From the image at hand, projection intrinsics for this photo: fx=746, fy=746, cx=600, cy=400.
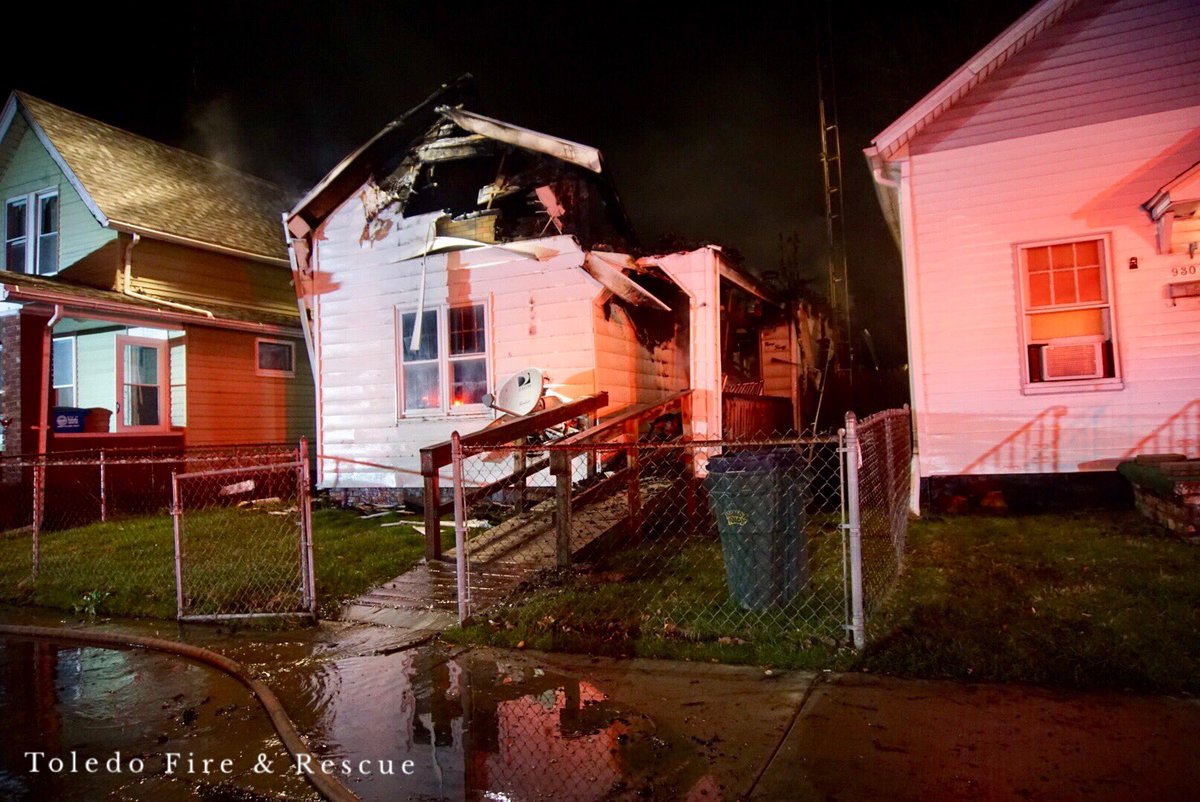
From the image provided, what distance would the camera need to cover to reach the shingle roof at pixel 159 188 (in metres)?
15.6

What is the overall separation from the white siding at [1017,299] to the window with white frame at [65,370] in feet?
52.9

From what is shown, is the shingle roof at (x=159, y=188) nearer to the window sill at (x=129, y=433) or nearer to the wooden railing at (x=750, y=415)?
the window sill at (x=129, y=433)

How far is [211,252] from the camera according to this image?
1698cm

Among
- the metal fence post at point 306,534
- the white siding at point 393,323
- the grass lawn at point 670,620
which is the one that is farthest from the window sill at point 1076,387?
the metal fence post at point 306,534

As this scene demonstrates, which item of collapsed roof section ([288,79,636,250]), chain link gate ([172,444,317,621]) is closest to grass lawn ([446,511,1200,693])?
chain link gate ([172,444,317,621])

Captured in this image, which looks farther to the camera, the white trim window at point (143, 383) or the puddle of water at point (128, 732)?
the white trim window at point (143, 383)

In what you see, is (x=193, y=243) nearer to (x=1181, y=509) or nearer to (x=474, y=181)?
(x=474, y=181)

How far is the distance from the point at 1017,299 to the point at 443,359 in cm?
817

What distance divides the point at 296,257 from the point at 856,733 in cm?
1206

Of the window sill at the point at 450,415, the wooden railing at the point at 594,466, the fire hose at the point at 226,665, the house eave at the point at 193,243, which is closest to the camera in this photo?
the fire hose at the point at 226,665

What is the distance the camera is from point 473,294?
38.7 ft

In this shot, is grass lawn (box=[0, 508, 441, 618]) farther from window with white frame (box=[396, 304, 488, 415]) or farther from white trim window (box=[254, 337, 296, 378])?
white trim window (box=[254, 337, 296, 378])

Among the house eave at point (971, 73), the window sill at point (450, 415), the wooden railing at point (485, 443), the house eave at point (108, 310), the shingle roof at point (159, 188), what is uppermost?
the shingle roof at point (159, 188)

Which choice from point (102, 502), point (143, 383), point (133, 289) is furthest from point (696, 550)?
point (133, 289)
